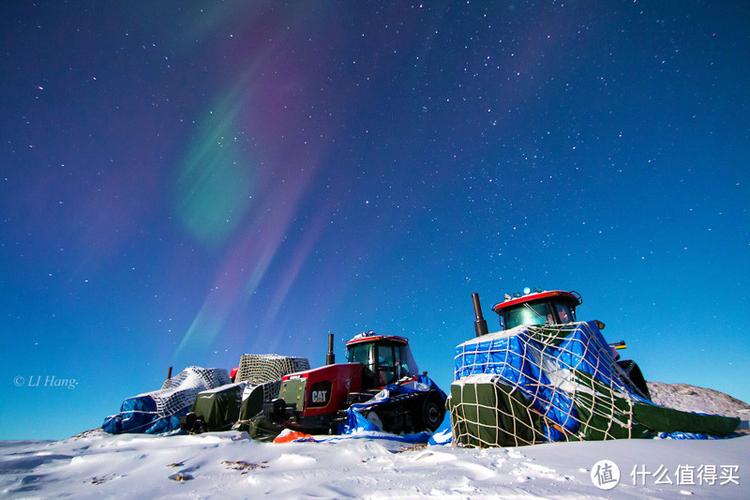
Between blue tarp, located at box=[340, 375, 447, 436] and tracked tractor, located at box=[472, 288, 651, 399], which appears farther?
tracked tractor, located at box=[472, 288, 651, 399]

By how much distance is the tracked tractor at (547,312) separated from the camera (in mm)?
7883

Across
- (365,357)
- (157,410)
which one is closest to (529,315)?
(365,357)

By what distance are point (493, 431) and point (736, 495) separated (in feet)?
9.97

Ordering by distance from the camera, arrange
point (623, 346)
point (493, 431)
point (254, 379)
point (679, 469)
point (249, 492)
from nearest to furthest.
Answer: point (249, 492), point (679, 469), point (493, 431), point (623, 346), point (254, 379)

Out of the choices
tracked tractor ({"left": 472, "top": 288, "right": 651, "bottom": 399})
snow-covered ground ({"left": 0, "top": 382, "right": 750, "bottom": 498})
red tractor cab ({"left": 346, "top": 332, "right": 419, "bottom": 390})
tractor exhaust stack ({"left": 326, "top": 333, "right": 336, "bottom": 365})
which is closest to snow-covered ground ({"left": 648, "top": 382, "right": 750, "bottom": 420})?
tracked tractor ({"left": 472, "top": 288, "right": 651, "bottom": 399})

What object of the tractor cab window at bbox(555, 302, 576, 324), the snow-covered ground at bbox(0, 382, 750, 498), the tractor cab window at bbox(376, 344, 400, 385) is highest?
the tractor cab window at bbox(555, 302, 576, 324)

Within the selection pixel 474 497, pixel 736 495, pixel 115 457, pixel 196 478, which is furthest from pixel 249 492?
pixel 736 495

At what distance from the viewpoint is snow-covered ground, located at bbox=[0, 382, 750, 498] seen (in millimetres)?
2475

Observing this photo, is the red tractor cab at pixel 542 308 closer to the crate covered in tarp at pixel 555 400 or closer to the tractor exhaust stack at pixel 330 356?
the crate covered in tarp at pixel 555 400

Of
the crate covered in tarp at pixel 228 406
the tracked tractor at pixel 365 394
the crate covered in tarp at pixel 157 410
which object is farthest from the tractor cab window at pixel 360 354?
the crate covered in tarp at pixel 157 410

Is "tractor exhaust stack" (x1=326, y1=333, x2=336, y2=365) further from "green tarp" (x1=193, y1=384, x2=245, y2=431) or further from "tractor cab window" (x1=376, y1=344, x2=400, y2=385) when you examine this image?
"green tarp" (x1=193, y1=384, x2=245, y2=431)

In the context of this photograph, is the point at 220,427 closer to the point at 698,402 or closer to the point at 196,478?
the point at 196,478

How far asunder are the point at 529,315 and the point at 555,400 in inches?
114

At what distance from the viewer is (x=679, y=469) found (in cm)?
286
